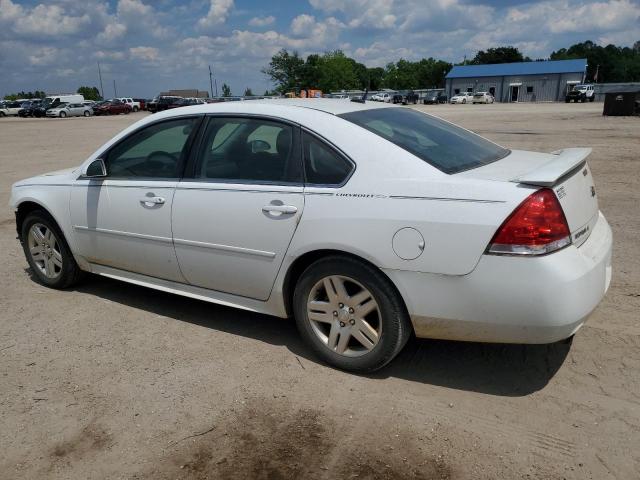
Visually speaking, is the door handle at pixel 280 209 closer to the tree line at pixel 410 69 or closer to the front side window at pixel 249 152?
the front side window at pixel 249 152

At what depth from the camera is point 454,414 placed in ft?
9.61

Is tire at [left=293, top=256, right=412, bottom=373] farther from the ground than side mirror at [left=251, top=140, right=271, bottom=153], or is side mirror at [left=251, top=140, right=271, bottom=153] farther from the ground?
side mirror at [left=251, top=140, right=271, bottom=153]

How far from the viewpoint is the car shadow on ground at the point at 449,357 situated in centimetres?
322

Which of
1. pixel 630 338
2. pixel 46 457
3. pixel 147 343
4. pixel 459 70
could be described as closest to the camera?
pixel 46 457

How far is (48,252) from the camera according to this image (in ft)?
16.0

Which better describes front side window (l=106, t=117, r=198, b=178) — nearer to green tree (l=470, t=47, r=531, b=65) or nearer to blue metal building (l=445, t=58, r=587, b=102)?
blue metal building (l=445, t=58, r=587, b=102)

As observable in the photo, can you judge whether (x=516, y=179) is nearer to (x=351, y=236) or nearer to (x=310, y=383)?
(x=351, y=236)

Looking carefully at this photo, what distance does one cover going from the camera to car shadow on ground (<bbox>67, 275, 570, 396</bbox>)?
322cm

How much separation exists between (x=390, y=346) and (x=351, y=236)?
683 millimetres

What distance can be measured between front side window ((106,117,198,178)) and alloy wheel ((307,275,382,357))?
1423 millimetres

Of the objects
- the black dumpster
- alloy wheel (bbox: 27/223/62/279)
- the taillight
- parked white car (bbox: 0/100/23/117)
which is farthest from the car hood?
parked white car (bbox: 0/100/23/117)

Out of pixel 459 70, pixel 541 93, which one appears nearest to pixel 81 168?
pixel 541 93

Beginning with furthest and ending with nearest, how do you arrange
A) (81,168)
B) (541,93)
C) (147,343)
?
(541,93) < (81,168) < (147,343)

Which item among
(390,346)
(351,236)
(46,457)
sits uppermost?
(351,236)
